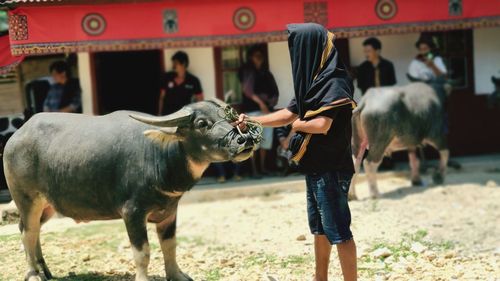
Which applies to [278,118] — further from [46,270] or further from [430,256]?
[46,270]

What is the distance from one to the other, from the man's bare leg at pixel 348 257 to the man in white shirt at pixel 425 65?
6339 millimetres

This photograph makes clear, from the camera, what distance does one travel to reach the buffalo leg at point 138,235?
216 inches

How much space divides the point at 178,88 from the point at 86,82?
4.83 ft

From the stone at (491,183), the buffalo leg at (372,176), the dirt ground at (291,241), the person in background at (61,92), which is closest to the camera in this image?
the dirt ground at (291,241)

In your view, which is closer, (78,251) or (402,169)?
(78,251)

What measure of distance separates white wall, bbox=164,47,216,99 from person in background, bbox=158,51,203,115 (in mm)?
299

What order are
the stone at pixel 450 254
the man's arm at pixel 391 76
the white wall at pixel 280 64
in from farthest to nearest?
the white wall at pixel 280 64 → the man's arm at pixel 391 76 → the stone at pixel 450 254

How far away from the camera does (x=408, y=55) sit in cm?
1191

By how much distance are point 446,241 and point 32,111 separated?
606cm

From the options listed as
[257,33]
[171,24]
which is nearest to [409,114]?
[257,33]

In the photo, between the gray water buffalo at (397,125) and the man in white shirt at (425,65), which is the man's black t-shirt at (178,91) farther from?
the man in white shirt at (425,65)

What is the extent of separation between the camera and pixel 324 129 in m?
4.86

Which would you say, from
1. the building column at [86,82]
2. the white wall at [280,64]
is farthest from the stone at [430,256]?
the building column at [86,82]

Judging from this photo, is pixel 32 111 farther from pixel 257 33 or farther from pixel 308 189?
pixel 308 189
